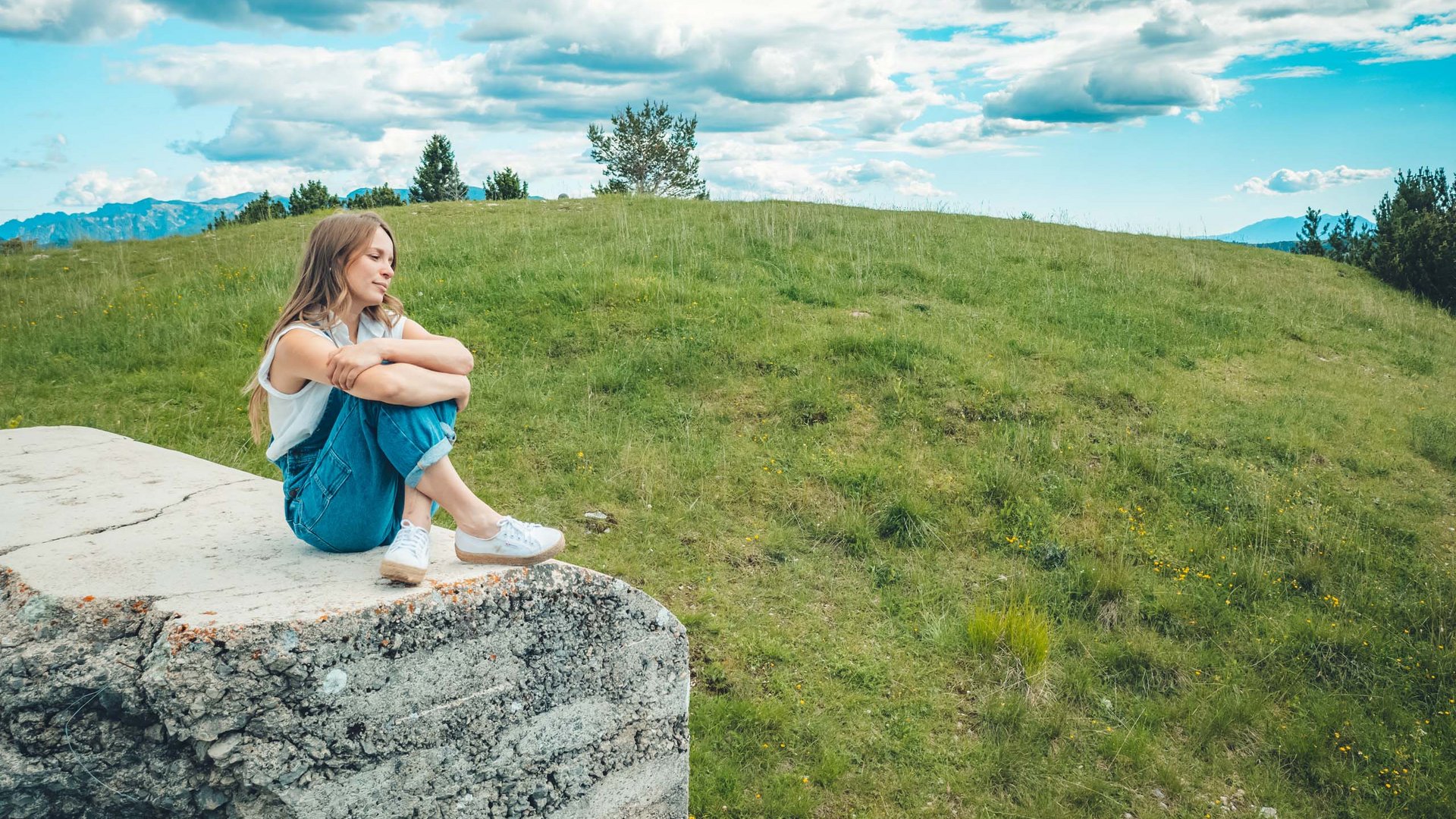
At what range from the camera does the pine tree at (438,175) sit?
41875 millimetres

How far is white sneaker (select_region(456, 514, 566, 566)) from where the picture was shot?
135 inches

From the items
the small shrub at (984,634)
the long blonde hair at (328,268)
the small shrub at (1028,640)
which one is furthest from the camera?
the small shrub at (984,634)

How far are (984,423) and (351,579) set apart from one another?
647 cm

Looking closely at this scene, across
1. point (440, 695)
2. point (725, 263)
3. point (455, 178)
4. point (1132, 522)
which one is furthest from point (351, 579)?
point (455, 178)

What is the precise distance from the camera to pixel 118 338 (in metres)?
9.39

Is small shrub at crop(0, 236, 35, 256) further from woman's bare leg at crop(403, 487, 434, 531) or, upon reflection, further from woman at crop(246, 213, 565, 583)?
woman's bare leg at crop(403, 487, 434, 531)

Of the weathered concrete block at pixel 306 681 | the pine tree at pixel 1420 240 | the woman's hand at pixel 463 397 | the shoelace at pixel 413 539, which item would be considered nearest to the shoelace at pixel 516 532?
the weathered concrete block at pixel 306 681

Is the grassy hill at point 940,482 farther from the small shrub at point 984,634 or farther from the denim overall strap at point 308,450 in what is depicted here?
→ the denim overall strap at point 308,450

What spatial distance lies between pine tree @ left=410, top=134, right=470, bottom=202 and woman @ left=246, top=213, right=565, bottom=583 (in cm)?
4122

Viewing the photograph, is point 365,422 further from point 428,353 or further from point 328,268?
point 328,268

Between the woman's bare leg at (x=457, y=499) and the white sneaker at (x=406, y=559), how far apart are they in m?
0.14

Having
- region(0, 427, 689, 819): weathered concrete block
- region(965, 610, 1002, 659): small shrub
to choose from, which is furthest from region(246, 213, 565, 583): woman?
region(965, 610, 1002, 659): small shrub

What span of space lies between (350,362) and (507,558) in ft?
3.33

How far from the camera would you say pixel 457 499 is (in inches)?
134
